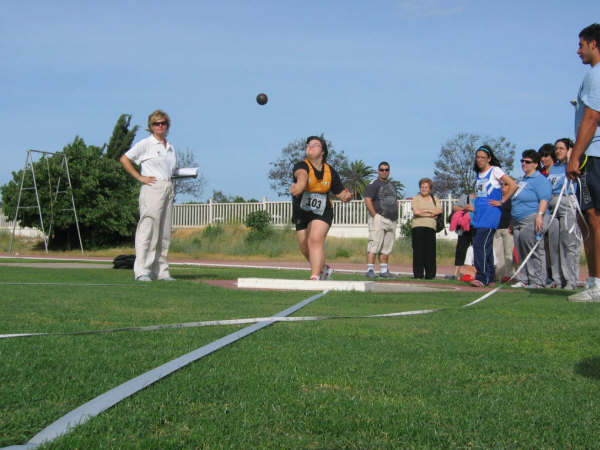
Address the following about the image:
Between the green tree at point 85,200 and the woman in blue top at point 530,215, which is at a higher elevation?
the green tree at point 85,200

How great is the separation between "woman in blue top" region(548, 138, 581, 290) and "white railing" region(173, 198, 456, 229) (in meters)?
19.4

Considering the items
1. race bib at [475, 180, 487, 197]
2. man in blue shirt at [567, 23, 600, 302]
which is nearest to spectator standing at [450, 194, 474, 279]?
race bib at [475, 180, 487, 197]

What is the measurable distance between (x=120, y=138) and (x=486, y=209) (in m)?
43.0

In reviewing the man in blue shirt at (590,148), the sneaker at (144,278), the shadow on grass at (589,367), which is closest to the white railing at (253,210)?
the sneaker at (144,278)

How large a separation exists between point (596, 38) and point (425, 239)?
5.72 meters

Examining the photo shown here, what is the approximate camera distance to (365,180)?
74.3 metres

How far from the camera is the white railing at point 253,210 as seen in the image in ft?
106

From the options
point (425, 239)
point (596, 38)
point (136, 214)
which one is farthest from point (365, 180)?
point (596, 38)

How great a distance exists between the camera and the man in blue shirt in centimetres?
601

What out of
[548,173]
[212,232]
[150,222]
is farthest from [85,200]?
[548,173]

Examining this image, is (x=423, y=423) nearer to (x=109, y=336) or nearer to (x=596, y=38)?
(x=109, y=336)

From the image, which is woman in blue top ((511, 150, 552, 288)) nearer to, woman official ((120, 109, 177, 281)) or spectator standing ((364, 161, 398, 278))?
spectator standing ((364, 161, 398, 278))

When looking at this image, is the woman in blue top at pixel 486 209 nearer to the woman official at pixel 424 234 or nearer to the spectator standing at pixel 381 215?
the woman official at pixel 424 234

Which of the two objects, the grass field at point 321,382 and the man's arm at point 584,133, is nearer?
the grass field at point 321,382
